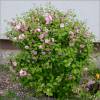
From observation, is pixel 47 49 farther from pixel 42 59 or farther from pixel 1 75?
pixel 1 75

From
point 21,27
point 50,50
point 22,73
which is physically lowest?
point 22,73

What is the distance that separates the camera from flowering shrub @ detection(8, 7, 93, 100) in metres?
5.44

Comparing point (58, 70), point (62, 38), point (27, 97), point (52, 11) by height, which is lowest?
point (27, 97)

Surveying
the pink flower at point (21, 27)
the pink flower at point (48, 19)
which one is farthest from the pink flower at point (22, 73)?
the pink flower at point (48, 19)

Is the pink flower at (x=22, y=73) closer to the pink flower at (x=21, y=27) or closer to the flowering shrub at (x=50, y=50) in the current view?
the flowering shrub at (x=50, y=50)

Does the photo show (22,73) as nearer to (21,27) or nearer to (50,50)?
(50,50)

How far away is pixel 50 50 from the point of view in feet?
17.7

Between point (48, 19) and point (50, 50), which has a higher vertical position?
point (48, 19)

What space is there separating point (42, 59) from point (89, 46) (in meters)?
0.66

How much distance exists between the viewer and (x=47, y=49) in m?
5.38

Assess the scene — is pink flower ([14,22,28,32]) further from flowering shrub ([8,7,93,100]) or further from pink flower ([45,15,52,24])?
pink flower ([45,15,52,24])

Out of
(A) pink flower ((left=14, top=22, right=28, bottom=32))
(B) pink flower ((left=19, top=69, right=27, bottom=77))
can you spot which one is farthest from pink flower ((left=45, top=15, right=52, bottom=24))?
(B) pink flower ((left=19, top=69, right=27, bottom=77))

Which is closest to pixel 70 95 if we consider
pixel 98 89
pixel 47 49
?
pixel 98 89

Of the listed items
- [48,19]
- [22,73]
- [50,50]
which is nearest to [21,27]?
[48,19]
